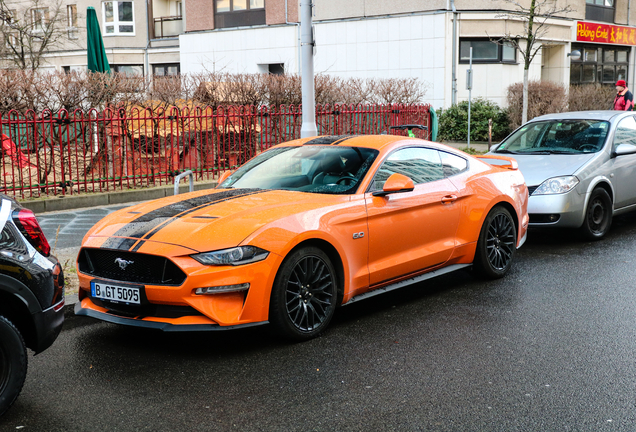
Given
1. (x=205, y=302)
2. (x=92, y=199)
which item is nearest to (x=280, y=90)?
(x=92, y=199)

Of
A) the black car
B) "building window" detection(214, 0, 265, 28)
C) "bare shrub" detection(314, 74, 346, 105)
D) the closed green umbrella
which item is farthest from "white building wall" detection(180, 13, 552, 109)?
the black car

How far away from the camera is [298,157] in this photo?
6.22 meters

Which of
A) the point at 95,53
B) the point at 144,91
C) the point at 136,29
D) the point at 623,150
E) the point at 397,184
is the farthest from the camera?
the point at 136,29

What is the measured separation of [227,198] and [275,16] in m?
26.1

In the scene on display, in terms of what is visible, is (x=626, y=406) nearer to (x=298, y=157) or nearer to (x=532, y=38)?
(x=298, y=157)

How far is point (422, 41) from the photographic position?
2608 centimetres

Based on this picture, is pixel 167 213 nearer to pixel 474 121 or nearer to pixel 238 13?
pixel 474 121

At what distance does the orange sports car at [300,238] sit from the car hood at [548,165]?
1.78m

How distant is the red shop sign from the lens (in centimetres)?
2922

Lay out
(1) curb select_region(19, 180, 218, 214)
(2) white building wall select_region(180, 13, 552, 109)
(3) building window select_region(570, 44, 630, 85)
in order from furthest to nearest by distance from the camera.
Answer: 1. (3) building window select_region(570, 44, 630, 85)
2. (2) white building wall select_region(180, 13, 552, 109)
3. (1) curb select_region(19, 180, 218, 214)

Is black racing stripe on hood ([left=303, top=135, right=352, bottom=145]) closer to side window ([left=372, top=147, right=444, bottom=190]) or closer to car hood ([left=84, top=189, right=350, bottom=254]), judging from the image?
side window ([left=372, top=147, right=444, bottom=190])

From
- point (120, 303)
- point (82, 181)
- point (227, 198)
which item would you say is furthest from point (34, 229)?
point (82, 181)

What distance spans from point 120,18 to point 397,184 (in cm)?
3769

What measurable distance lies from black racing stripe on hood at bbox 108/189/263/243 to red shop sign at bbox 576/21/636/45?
26.8 metres
